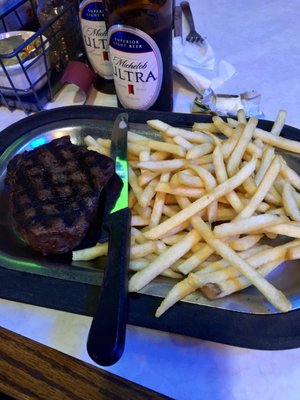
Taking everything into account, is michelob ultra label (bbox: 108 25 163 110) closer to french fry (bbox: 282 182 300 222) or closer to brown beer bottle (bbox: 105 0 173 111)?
brown beer bottle (bbox: 105 0 173 111)

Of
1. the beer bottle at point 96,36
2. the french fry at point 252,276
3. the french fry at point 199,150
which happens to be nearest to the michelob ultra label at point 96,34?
the beer bottle at point 96,36

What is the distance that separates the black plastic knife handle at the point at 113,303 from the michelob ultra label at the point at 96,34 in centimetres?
65

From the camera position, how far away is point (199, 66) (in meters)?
1.33

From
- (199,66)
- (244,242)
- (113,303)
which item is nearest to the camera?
(113,303)

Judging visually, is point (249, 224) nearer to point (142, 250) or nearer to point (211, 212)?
point (211, 212)

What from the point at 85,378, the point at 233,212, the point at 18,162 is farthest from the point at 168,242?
the point at 18,162

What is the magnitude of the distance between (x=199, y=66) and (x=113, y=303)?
1.00 meters

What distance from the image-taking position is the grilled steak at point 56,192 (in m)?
0.77

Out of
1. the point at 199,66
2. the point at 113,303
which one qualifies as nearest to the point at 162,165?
the point at 113,303

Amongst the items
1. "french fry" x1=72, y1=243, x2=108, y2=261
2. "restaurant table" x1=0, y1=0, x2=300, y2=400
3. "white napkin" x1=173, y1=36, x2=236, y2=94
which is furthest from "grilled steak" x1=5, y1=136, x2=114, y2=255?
"white napkin" x1=173, y1=36, x2=236, y2=94

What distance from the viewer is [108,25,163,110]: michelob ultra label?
936mm

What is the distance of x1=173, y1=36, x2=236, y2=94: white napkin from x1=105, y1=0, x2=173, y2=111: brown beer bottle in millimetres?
207

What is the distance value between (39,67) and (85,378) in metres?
0.97

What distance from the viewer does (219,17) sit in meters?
1.68
